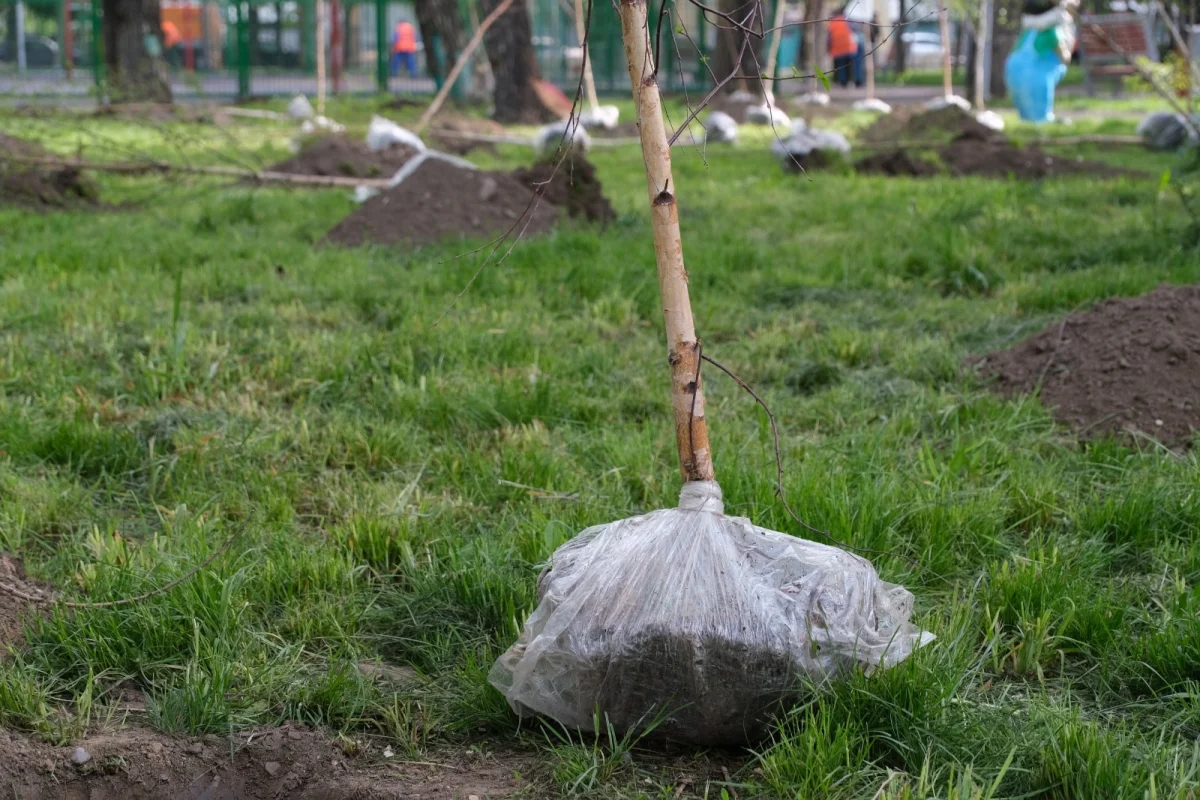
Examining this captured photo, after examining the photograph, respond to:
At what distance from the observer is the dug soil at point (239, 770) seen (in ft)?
6.94

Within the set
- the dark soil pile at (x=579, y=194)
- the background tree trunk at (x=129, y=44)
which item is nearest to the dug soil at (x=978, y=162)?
the dark soil pile at (x=579, y=194)

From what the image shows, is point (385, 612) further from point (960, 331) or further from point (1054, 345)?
point (960, 331)

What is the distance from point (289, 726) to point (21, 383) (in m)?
2.57

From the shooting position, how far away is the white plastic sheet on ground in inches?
83.0

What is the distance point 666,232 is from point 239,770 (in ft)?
4.33

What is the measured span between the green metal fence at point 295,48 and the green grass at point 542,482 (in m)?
15.6

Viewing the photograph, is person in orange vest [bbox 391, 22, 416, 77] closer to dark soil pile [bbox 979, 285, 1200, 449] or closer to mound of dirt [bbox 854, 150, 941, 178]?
mound of dirt [bbox 854, 150, 941, 178]

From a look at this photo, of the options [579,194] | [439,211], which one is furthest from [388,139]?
[439,211]

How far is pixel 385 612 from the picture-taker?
2.75m

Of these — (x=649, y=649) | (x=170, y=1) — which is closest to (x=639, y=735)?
(x=649, y=649)

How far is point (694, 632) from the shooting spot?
6.86 ft

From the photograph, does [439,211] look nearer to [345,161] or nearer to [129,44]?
[345,161]

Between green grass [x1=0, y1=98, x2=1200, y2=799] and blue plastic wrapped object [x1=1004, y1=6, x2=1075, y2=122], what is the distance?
10598mm

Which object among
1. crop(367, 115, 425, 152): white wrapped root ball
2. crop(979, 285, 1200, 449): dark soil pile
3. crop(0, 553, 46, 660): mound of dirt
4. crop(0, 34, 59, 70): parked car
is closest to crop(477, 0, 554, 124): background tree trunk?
crop(367, 115, 425, 152): white wrapped root ball
